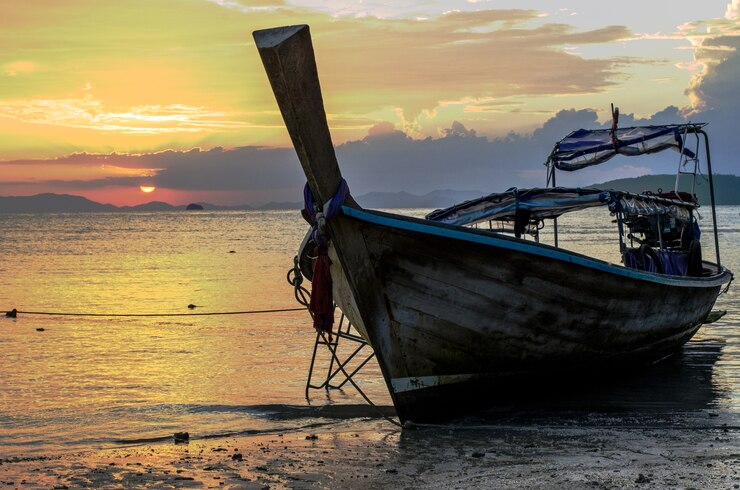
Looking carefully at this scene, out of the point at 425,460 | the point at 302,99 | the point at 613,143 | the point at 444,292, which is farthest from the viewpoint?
the point at 613,143

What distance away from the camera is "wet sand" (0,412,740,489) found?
686cm

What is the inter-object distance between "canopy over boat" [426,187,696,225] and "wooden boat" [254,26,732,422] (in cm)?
123

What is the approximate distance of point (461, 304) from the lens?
8.49m

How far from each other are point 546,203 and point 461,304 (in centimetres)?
273

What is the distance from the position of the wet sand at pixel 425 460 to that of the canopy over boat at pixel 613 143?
6.67 meters

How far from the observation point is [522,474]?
23.0 ft

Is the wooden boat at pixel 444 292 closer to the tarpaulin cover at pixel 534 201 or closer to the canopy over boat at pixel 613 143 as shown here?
the tarpaulin cover at pixel 534 201

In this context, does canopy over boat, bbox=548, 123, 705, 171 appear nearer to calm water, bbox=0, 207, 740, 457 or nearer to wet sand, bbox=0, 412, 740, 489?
A: calm water, bbox=0, 207, 740, 457

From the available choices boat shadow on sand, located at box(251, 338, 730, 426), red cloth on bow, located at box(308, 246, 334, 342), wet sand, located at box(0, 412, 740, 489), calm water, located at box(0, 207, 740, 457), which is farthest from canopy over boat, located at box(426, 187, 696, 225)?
red cloth on bow, located at box(308, 246, 334, 342)

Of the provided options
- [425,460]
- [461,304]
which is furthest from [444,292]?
[425,460]

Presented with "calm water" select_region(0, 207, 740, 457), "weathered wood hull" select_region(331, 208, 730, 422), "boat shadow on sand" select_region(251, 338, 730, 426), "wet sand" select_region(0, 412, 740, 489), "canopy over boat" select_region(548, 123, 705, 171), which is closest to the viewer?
"wet sand" select_region(0, 412, 740, 489)

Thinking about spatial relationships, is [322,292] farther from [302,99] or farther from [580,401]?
[580,401]

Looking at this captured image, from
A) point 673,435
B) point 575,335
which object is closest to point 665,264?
point 575,335

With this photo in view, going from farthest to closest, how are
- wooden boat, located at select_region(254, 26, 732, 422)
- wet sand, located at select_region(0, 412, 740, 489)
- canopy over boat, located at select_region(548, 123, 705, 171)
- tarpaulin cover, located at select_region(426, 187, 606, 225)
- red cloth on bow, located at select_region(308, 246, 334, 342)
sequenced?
canopy over boat, located at select_region(548, 123, 705, 171) → tarpaulin cover, located at select_region(426, 187, 606, 225) → red cloth on bow, located at select_region(308, 246, 334, 342) → wooden boat, located at select_region(254, 26, 732, 422) → wet sand, located at select_region(0, 412, 740, 489)
